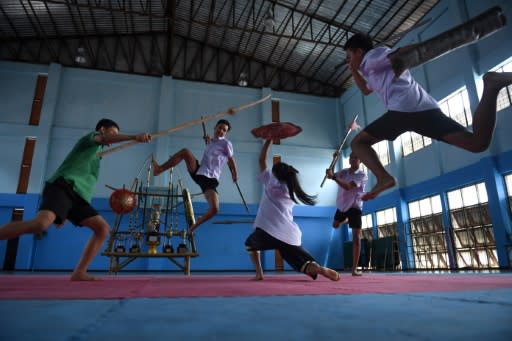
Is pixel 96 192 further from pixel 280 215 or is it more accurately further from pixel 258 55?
pixel 280 215

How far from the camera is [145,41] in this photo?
1708 cm

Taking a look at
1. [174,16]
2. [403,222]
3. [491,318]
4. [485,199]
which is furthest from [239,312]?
[174,16]

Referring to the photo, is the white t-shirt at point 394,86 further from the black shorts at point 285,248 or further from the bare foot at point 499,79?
the black shorts at point 285,248

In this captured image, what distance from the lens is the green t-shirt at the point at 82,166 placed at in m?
3.16

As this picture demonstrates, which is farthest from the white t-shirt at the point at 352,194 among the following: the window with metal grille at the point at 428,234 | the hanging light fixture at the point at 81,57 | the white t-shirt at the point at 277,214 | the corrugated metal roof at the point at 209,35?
the hanging light fixture at the point at 81,57

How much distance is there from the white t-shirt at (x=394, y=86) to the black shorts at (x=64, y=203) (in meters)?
2.59

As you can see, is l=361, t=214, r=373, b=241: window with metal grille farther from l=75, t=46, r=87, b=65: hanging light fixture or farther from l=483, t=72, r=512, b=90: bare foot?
l=483, t=72, r=512, b=90: bare foot

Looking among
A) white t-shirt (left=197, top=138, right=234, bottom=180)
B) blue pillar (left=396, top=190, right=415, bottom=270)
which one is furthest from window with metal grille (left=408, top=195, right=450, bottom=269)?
white t-shirt (left=197, top=138, right=234, bottom=180)

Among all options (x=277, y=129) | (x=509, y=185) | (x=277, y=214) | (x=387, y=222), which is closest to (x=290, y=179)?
(x=277, y=214)

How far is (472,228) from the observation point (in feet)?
33.9

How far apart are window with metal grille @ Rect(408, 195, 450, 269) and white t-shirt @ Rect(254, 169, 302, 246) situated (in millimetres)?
9307

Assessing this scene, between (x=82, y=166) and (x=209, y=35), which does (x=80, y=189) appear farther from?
(x=209, y=35)

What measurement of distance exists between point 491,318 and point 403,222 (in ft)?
42.3

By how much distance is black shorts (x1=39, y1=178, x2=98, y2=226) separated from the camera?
117 inches
